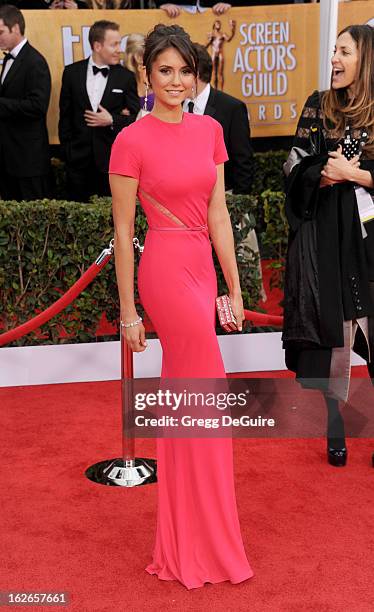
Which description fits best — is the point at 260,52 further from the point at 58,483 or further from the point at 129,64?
the point at 58,483

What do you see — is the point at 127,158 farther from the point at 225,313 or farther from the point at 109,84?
the point at 109,84

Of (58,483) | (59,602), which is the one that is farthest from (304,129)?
(59,602)

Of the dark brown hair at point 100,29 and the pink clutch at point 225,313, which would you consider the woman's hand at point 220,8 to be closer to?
the dark brown hair at point 100,29

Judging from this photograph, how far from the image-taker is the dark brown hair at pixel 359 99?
4.43 m

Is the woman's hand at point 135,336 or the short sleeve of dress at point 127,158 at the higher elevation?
the short sleeve of dress at point 127,158

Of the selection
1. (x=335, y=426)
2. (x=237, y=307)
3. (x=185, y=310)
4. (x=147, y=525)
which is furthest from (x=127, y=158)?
(x=335, y=426)

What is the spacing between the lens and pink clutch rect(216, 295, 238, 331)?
356cm

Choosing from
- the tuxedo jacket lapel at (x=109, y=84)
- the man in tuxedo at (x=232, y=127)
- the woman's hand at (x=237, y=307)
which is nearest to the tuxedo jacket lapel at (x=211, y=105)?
the man in tuxedo at (x=232, y=127)

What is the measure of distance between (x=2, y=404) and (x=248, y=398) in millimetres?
1484

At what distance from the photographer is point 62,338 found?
6.28 m

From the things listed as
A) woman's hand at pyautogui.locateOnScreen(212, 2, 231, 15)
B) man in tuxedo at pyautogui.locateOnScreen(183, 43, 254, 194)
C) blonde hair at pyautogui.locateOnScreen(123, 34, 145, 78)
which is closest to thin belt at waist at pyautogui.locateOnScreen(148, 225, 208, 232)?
man in tuxedo at pyautogui.locateOnScreen(183, 43, 254, 194)

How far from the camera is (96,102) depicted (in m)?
7.63

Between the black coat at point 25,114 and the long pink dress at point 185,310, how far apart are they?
13.5ft

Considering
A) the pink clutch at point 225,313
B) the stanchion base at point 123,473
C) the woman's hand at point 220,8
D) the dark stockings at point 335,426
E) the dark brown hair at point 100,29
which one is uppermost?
the woman's hand at point 220,8
